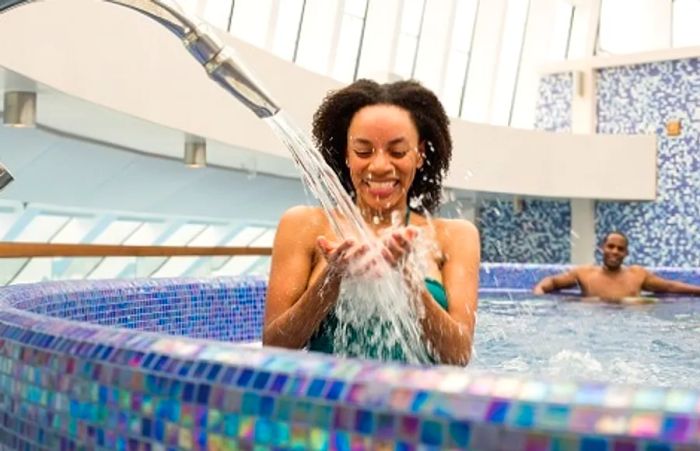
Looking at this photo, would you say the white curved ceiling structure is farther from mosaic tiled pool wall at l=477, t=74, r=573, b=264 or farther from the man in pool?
mosaic tiled pool wall at l=477, t=74, r=573, b=264

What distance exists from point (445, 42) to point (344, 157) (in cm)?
1161

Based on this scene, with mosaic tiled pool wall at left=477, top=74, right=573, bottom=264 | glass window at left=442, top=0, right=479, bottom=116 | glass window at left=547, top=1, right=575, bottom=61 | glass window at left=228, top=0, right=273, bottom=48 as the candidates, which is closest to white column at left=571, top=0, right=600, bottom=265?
mosaic tiled pool wall at left=477, top=74, right=573, bottom=264

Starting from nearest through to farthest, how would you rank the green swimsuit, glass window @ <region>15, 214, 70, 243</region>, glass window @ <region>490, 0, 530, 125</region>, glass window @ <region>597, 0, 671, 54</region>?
1. the green swimsuit
2. glass window @ <region>15, 214, 70, 243</region>
3. glass window @ <region>597, 0, 671, 54</region>
4. glass window @ <region>490, 0, 530, 125</region>

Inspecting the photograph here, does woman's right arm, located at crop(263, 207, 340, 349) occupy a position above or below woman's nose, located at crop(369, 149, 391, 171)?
below

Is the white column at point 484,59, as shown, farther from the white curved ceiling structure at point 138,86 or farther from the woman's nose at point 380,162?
the woman's nose at point 380,162

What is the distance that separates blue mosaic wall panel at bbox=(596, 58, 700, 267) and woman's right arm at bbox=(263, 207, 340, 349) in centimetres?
1085

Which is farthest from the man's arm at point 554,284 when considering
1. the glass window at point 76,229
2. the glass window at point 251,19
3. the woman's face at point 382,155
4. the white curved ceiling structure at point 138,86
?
the glass window at point 76,229

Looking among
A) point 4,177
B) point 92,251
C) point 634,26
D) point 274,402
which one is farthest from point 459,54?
point 274,402

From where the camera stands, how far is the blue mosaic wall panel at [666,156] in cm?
1202

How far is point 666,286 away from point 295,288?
5.72 m

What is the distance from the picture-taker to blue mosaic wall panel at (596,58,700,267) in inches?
473

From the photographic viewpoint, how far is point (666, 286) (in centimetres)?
705

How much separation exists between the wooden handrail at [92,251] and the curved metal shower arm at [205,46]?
231 cm

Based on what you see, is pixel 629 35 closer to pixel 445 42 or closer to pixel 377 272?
pixel 445 42
